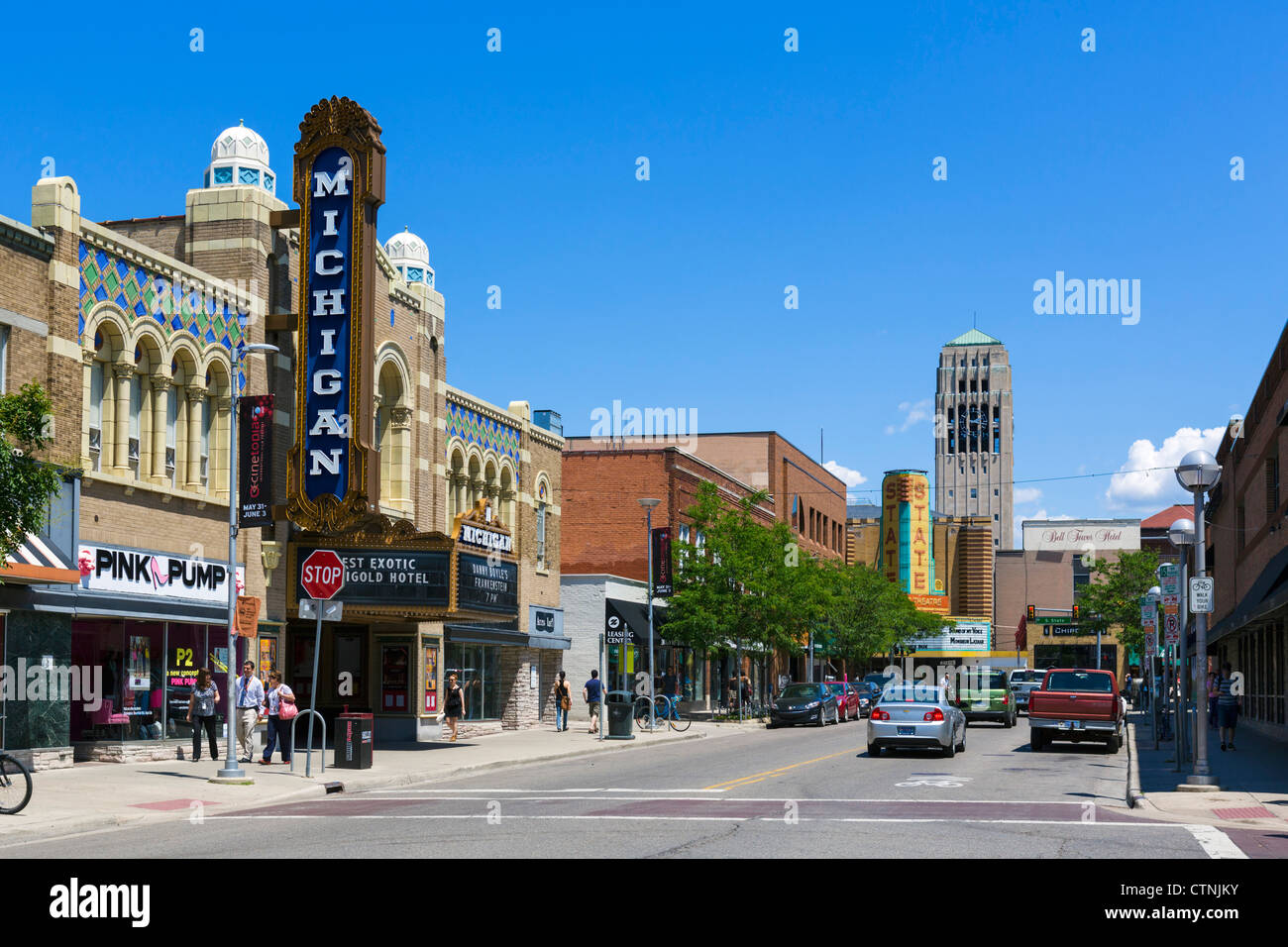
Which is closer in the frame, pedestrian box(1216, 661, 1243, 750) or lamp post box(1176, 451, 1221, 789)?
lamp post box(1176, 451, 1221, 789)

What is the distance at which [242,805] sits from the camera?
1975 cm

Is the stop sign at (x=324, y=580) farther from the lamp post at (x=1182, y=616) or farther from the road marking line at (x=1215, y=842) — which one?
the lamp post at (x=1182, y=616)

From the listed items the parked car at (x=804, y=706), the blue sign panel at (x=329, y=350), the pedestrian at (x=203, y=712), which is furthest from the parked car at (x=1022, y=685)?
the pedestrian at (x=203, y=712)

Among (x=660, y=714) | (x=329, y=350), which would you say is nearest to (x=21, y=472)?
(x=329, y=350)

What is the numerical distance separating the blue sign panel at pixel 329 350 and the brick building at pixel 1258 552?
63.4 feet

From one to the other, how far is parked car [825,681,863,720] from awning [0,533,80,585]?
3074 centimetres

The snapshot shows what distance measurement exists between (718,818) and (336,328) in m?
17.4

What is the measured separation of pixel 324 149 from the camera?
1230 inches

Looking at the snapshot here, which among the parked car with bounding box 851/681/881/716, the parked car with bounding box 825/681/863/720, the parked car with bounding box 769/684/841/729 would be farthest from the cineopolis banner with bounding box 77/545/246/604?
the parked car with bounding box 851/681/881/716

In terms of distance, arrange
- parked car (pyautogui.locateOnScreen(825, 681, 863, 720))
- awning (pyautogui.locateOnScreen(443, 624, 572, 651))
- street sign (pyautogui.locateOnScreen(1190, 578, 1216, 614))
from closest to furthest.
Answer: street sign (pyautogui.locateOnScreen(1190, 578, 1216, 614)) < awning (pyautogui.locateOnScreen(443, 624, 572, 651)) < parked car (pyautogui.locateOnScreen(825, 681, 863, 720))

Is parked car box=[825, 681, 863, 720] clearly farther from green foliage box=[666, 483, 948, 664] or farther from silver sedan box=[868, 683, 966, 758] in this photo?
silver sedan box=[868, 683, 966, 758]

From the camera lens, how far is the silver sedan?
2855cm
